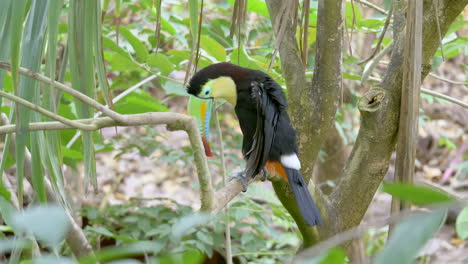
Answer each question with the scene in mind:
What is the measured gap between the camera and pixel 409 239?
14.8 inches

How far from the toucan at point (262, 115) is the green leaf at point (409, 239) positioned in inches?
48.0

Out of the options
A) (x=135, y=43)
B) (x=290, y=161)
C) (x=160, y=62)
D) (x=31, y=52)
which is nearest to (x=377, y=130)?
(x=290, y=161)

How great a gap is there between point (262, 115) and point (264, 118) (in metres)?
0.01

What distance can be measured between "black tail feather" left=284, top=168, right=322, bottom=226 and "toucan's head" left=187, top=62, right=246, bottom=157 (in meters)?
0.24

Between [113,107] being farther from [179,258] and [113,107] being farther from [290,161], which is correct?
[179,258]

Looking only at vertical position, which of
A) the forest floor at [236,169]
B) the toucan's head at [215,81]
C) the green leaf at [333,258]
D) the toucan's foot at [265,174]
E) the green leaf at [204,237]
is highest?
the green leaf at [333,258]

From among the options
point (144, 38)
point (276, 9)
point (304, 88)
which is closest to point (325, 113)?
point (304, 88)

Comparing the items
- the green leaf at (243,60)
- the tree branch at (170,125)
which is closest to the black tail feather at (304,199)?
the green leaf at (243,60)

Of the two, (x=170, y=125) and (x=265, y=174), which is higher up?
(x=170, y=125)

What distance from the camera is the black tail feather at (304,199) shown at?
1.56 metres

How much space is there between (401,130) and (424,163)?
11.8 feet

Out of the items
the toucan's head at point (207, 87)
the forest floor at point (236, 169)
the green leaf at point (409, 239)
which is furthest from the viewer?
the forest floor at point (236, 169)

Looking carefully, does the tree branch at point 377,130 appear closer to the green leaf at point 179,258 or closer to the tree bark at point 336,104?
the tree bark at point 336,104

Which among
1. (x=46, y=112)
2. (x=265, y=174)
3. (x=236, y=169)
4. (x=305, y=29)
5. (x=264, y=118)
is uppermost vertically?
(x=305, y=29)
